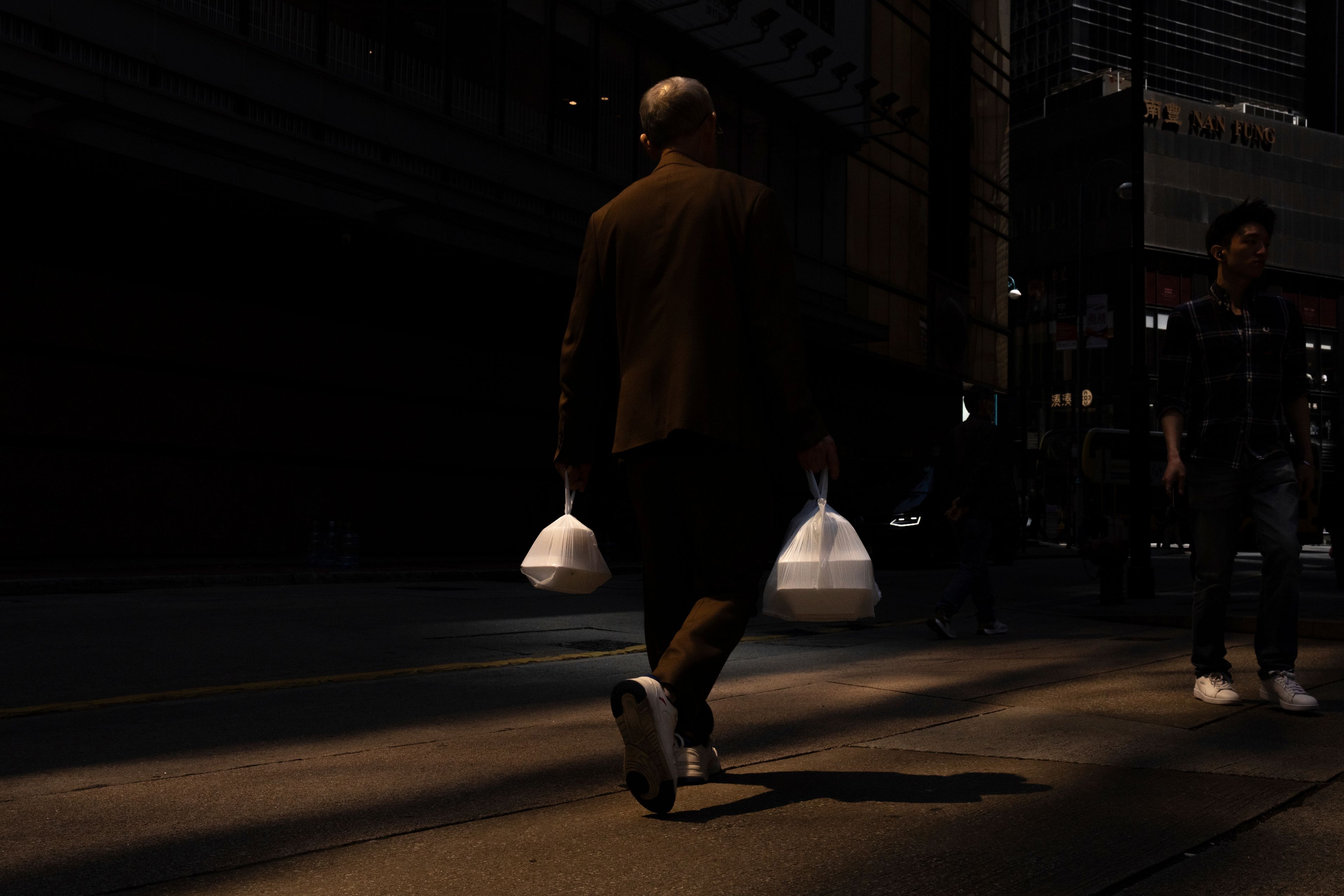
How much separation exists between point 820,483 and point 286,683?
3683mm

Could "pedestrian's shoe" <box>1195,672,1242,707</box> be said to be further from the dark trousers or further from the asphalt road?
the dark trousers

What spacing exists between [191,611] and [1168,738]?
750cm

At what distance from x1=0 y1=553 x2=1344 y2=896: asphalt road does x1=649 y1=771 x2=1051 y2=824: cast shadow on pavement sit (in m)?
0.01

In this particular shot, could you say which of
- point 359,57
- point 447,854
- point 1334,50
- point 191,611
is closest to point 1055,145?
point 1334,50

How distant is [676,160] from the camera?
12.2 ft

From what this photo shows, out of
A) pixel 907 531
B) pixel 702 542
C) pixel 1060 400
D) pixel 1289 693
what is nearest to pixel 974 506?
pixel 1289 693

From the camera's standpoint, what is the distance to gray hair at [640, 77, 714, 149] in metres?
3.74

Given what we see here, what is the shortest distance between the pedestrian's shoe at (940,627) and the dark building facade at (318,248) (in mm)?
9604

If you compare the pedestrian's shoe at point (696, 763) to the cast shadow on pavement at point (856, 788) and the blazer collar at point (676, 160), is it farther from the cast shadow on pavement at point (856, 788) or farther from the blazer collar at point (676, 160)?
the blazer collar at point (676, 160)

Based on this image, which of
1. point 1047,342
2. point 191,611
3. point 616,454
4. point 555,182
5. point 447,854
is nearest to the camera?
point 447,854

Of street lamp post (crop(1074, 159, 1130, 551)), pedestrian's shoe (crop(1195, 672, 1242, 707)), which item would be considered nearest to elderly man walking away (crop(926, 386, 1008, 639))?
pedestrian's shoe (crop(1195, 672, 1242, 707))

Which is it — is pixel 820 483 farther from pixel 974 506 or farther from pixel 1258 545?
pixel 974 506

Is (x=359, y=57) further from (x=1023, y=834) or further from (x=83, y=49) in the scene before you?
(x=1023, y=834)

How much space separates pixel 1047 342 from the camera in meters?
83.9
